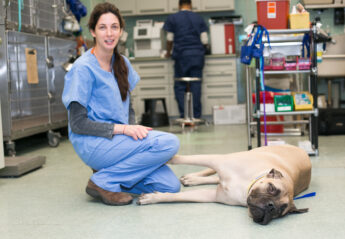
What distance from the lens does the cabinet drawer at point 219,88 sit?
6.76m

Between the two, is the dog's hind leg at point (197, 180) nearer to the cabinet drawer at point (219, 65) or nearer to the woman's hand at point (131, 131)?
the woman's hand at point (131, 131)

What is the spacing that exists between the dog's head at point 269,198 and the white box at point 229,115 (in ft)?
15.0

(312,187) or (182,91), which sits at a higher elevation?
(182,91)

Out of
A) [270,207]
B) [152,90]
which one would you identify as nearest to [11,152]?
[270,207]

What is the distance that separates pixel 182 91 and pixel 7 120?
10.6 feet

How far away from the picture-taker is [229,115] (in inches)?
254

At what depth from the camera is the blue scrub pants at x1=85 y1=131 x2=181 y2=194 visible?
2.25m

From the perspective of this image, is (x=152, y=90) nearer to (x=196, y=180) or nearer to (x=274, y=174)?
(x=196, y=180)

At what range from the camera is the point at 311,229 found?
71.7 inches

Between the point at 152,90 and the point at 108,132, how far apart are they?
187 inches

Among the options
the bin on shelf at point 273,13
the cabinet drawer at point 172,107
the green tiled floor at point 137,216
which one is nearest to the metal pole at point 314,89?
the bin on shelf at point 273,13

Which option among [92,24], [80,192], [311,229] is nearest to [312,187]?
[311,229]

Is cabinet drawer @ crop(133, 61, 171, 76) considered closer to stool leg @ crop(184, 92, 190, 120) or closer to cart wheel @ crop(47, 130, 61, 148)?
stool leg @ crop(184, 92, 190, 120)

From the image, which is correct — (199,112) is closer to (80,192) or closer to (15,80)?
(15,80)
